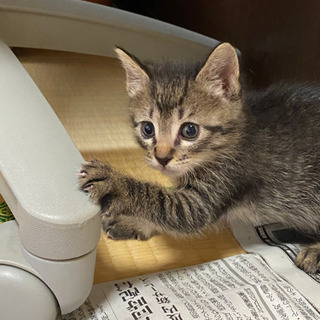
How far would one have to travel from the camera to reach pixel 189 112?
3.46 ft

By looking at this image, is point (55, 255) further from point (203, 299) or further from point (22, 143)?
point (203, 299)

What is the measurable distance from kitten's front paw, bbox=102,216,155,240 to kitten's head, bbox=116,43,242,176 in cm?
24

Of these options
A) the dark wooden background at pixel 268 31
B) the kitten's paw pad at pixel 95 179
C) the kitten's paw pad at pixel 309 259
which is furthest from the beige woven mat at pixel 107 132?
the dark wooden background at pixel 268 31

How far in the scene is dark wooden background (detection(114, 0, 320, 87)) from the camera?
1519mm

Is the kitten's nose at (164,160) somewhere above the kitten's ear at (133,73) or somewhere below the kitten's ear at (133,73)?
below

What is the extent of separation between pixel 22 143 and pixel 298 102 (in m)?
0.71

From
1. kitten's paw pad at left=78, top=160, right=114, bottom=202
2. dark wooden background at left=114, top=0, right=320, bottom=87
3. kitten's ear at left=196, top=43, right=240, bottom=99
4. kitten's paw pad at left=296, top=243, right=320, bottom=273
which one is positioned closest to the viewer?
kitten's paw pad at left=78, top=160, right=114, bottom=202

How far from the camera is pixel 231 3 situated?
182 cm

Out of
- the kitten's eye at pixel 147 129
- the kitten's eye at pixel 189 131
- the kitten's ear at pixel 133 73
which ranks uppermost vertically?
the kitten's ear at pixel 133 73

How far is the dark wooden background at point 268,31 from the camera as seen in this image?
1519 millimetres

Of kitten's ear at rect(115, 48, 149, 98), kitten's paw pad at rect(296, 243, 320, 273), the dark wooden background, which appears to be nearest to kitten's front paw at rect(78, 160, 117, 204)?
kitten's ear at rect(115, 48, 149, 98)

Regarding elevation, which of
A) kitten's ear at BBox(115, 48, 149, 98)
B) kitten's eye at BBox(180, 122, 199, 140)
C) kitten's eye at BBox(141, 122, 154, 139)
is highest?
kitten's ear at BBox(115, 48, 149, 98)

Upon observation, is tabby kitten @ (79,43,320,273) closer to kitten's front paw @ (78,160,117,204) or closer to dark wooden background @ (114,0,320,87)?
kitten's front paw @ (78,160,117,204)

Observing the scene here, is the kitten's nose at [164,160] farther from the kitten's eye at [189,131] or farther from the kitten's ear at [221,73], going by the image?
the kitten's ear at [221,73]
